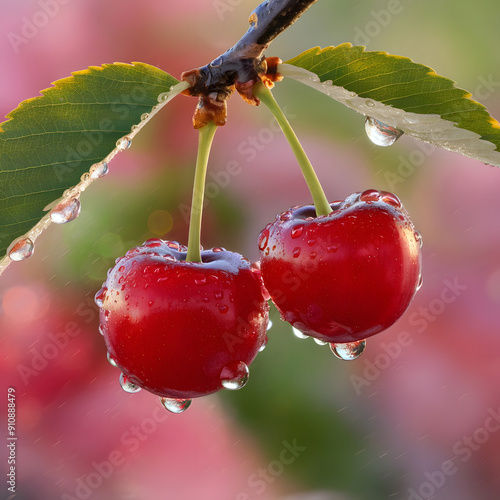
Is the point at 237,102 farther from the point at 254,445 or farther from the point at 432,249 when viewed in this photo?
the point at 254,445

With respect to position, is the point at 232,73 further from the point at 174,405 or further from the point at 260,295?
the point at 174,405

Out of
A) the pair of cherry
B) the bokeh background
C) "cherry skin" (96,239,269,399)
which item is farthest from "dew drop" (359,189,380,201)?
the bokeh background

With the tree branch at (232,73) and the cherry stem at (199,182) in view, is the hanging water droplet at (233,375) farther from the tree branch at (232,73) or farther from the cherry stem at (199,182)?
the tree branch at (232,73)

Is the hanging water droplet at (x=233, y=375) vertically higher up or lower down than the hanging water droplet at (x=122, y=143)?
lower down

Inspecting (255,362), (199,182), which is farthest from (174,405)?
(255,362)

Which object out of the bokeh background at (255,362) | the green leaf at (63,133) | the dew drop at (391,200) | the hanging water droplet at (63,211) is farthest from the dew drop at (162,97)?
the bokeh background at (255,362)

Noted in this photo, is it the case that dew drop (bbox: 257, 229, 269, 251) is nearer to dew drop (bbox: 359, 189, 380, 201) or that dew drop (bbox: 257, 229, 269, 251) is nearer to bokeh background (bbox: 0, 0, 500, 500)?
dew drop (bbox: 359, 189, 380, 201)
